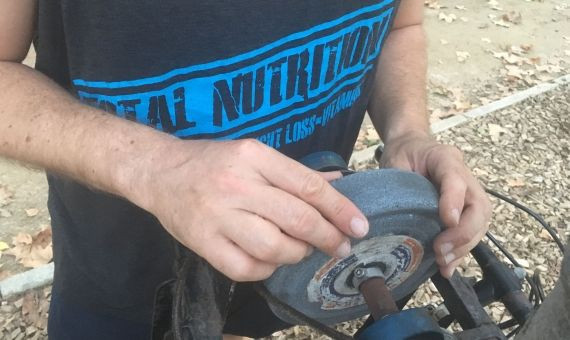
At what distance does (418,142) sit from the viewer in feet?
5.28

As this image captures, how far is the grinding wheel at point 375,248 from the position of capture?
1.08m


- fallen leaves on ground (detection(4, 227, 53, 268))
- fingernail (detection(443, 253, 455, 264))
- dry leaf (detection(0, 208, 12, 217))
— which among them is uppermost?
fingernail (detection(443, 253, 455, 264))

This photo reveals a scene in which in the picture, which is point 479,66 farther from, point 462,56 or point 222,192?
point 222,192

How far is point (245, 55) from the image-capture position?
54.1 inches

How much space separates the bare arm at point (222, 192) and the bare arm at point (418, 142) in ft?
1.23

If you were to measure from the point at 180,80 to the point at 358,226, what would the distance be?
609 mm

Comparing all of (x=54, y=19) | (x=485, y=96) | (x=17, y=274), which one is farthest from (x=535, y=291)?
(x=485, y=96)

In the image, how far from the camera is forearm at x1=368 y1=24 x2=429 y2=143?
72.0 inches

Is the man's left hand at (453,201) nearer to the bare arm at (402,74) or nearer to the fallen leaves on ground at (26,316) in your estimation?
the bare arm at (402,74)

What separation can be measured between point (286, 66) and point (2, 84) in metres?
0.67

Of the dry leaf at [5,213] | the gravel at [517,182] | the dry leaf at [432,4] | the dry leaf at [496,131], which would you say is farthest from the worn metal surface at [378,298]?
the dry leaf at [432,4]

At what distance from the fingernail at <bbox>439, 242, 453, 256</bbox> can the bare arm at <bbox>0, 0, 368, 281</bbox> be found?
0.36m

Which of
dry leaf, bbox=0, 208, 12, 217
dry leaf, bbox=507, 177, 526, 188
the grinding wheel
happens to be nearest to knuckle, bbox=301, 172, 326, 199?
the grinding wheel

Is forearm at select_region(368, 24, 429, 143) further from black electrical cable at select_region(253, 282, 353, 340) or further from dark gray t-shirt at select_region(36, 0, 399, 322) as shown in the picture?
black electrical cable at select_region(253, 282, 353, 340)
